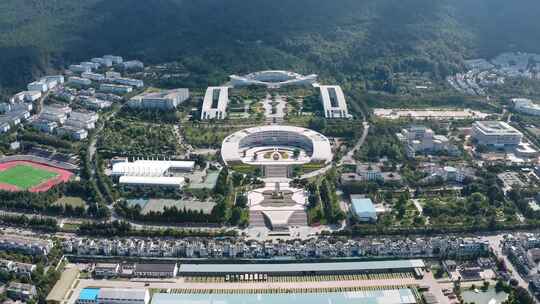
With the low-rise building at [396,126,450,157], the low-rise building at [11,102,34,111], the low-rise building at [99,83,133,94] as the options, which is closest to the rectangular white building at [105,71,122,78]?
the low-rise building at [99,83,133,94]

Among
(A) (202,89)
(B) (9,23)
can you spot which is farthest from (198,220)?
(B) (9,23)

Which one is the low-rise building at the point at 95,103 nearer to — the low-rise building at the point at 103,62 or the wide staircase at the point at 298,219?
the low-rise building at the point at 103,62

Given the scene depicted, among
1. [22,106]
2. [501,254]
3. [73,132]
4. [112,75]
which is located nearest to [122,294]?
[501,254]

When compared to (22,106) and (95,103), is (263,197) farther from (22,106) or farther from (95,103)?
(22,106)

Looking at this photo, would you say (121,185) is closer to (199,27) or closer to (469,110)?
(469,110)

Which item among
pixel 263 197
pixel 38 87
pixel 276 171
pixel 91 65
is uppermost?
pixel 263 197

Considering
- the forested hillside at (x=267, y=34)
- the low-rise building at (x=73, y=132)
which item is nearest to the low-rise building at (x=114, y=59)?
the forested hillside at (x=267, y=34)
